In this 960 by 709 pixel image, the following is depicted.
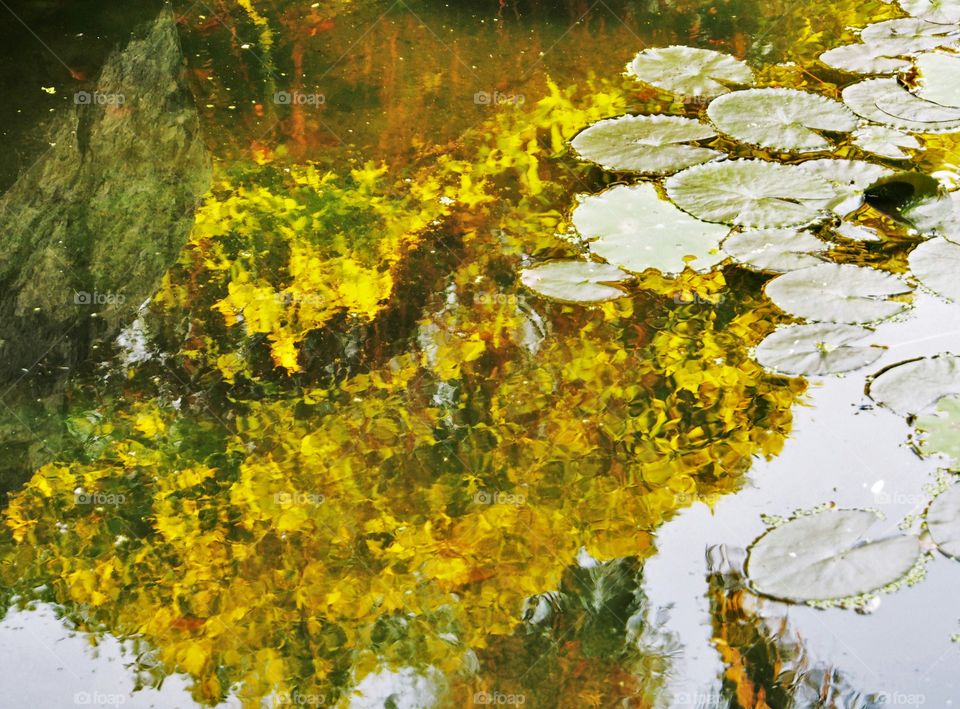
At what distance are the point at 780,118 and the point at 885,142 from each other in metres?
0.26

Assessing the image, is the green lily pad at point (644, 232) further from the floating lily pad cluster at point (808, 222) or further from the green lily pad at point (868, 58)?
the green lily pad at point (868, 58)

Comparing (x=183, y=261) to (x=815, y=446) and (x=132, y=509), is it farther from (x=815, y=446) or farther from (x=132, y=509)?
(x=815, y=446)

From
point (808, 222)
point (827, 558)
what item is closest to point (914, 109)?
point (808, 222)

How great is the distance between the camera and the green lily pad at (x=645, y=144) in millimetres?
2275

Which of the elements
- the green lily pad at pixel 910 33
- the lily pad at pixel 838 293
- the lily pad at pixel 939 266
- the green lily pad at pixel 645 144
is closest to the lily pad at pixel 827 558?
the lily pad at pixel 838 293

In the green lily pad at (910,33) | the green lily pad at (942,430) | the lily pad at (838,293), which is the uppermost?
the green lily pad at (910,33)

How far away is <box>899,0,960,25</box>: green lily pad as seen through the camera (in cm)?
303

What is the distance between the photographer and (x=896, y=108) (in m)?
2.50

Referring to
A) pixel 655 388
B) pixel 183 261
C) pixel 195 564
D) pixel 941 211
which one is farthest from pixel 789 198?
pixel 195 564

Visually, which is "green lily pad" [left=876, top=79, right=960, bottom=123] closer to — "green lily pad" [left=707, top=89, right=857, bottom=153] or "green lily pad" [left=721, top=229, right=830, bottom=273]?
"green lily pad" [left=707, top=89, right=857, bottom=153]

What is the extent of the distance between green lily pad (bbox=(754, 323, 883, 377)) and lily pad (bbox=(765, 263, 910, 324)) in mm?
30

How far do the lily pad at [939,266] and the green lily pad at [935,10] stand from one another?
4.70ft

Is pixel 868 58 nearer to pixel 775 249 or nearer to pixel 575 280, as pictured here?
pixel 775 249

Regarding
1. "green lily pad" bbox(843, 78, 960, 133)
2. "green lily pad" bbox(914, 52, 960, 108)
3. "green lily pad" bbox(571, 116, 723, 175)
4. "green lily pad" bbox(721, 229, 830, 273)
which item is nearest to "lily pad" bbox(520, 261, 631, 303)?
"green lily pad" bbox(721, 229, 830, 273)
